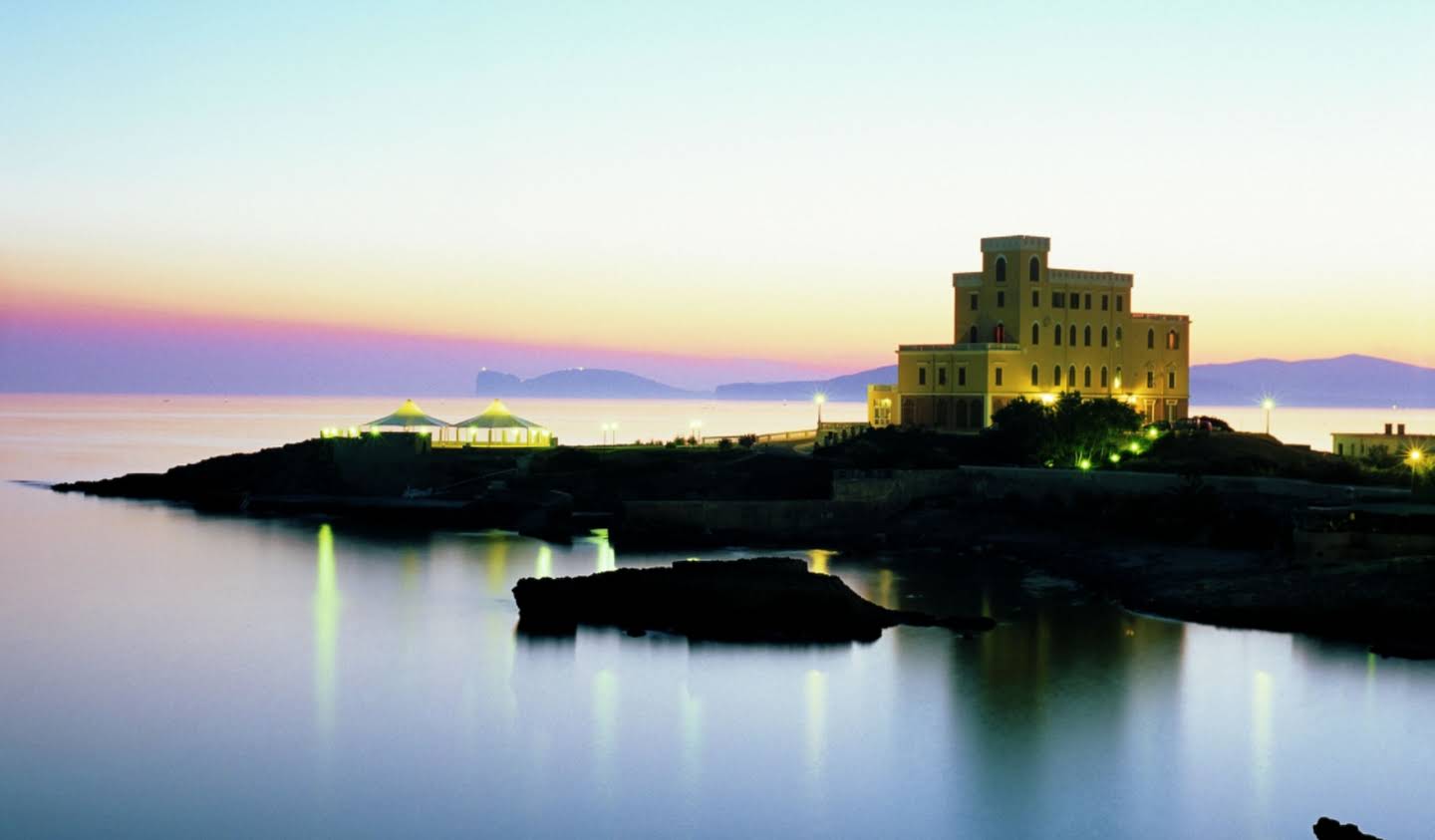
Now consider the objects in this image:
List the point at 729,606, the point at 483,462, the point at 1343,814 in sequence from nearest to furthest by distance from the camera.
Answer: the point at 1343,814 < the point at 729,606 < the point at 483,462

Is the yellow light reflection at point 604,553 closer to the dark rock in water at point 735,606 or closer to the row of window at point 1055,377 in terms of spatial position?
the dark rock in water at point 735,606

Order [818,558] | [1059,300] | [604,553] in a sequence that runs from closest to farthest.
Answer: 1. [818,558]
2. [604,553]
3. [1059,300]

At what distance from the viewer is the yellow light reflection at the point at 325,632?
38875 mm

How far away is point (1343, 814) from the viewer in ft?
102

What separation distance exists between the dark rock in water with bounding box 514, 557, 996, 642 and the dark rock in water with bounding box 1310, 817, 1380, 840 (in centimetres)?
1744

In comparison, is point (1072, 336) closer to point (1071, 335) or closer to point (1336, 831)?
point (1071, 335)

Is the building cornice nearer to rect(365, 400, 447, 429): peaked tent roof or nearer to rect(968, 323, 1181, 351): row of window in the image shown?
rect(968, 323, 1181, 351): row of window

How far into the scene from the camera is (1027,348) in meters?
84.3

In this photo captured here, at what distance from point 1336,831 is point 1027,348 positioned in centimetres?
5779

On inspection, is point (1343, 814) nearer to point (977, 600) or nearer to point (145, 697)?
point (977, 600)

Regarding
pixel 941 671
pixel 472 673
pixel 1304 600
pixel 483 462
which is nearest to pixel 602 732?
pixel 472 673

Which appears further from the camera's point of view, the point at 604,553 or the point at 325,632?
the point at 604,553

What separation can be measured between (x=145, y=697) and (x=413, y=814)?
477 inches

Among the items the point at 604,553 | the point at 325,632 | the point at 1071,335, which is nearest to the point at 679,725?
the point at 325,632
